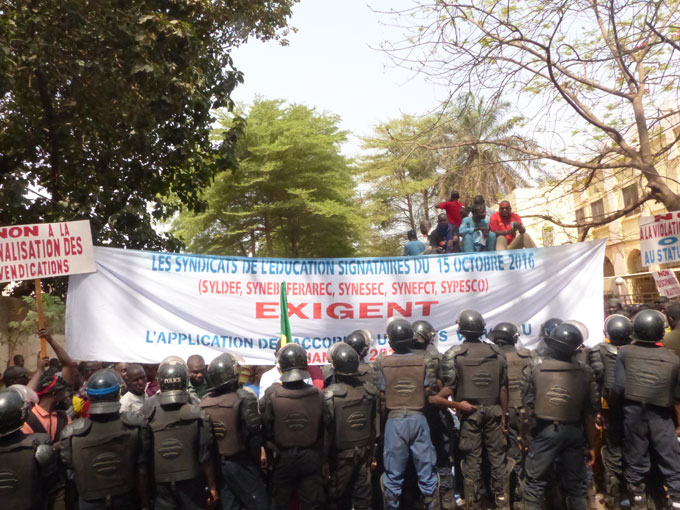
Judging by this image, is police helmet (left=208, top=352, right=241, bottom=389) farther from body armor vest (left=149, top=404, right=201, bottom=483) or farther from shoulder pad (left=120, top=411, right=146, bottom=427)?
shoulder pad (left=120, top=411, right=146, bottom=427)

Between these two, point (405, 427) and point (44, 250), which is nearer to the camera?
point (405, 427)

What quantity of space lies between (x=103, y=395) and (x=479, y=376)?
3702 millimetres

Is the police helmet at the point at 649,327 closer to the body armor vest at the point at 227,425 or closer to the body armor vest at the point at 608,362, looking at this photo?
the body armor vest at the point at 608,362

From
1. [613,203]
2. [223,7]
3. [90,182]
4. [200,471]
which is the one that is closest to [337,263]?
[200,471]

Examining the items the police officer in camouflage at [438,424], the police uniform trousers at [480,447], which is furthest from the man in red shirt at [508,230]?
the police uniform trousers at [480,447]

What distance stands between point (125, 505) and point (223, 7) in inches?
367

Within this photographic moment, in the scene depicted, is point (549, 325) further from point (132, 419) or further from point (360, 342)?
point (132, 419)

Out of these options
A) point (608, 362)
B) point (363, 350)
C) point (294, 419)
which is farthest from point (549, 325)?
point (294, 419)

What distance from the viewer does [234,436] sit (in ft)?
18.6

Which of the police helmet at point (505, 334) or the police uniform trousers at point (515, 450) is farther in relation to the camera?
the police helmet at point (505, 334)

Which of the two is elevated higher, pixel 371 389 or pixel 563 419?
pixel 371 389

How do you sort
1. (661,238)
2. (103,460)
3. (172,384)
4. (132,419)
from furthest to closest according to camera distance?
1. (661,238)
2. (172,384)
3. (132,419)
4. (103,460)

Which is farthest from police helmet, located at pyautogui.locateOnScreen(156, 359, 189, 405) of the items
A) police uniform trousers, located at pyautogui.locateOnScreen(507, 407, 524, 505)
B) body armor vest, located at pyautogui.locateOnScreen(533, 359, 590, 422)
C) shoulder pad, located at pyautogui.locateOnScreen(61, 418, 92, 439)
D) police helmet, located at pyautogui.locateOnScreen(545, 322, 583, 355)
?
police uniform trousers, located at pyautogui.locateOnScreen(507, 407, 524, 505)

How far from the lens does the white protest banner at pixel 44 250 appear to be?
21.6 feet
